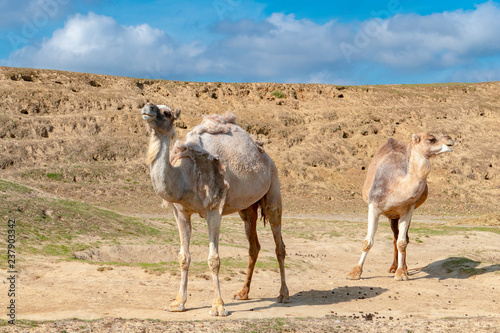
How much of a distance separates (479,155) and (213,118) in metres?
38.5

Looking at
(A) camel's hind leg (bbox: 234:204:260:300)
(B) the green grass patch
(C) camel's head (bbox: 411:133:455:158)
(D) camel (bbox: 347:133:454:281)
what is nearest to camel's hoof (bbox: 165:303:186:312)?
(A) camel's hind leg (bbox: 234:204:260:300)

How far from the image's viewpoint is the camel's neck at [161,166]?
6.79 metres

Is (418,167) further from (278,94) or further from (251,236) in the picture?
(278,94)

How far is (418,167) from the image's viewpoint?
10.5 m

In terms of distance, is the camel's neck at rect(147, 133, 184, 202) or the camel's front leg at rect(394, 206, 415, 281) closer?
the camel's neck at rect(147, 133, 184, 202)

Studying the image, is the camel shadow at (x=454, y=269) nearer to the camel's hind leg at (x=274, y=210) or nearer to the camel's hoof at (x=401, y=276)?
the camel's hoof at (x=401, y=276)

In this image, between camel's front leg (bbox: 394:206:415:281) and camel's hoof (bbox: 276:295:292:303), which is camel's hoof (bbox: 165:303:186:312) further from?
camel's front leg (bbox: 394:206:415:281)

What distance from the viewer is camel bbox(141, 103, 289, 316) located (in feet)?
22.4

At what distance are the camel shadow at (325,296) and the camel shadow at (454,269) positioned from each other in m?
2.49

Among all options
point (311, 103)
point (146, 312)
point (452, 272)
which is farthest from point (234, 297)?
point (311, 103)

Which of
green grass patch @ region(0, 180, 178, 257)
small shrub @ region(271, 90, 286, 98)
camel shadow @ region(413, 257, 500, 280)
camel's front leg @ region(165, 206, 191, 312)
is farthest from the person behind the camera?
small shrub @ region(271, 90, 286, 98)

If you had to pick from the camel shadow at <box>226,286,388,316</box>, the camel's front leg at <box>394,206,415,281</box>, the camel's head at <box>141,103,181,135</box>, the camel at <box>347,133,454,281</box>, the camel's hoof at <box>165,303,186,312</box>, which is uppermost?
the camel's head at <box>141,103,181,135</box>

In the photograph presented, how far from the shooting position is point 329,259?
14.1 meters

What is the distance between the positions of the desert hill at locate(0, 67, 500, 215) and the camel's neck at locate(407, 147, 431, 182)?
17.6 meters
